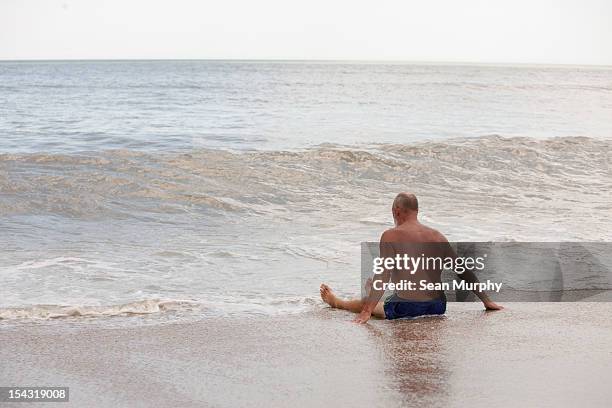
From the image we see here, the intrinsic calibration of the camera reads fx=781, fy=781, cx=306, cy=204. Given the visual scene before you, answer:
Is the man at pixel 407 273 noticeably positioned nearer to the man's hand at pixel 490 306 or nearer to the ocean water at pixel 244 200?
the man's hand at pixel 490 306

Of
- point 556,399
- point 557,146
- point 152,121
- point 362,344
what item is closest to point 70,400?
point 362,344

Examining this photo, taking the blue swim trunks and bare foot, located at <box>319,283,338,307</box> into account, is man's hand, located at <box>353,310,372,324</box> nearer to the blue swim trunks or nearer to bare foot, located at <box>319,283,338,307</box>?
the blue swim trunks

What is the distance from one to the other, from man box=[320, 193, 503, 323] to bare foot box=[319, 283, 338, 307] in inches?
13.5

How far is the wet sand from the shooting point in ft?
14.0

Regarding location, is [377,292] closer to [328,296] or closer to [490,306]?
[328,296]

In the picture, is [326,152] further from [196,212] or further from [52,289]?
[52,289]

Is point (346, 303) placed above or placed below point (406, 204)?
below

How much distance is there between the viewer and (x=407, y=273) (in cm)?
594

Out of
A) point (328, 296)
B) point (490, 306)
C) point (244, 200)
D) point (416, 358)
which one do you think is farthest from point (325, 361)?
point (244, 200)

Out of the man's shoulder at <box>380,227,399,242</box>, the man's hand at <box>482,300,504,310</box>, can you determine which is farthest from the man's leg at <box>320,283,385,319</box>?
the man's hand at <box>482,300,504,310</box>

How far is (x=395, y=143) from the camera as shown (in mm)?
18969

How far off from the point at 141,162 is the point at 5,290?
26.5 feet

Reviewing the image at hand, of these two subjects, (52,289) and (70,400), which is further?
(52,289)

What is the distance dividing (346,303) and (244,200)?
5.68 meters
